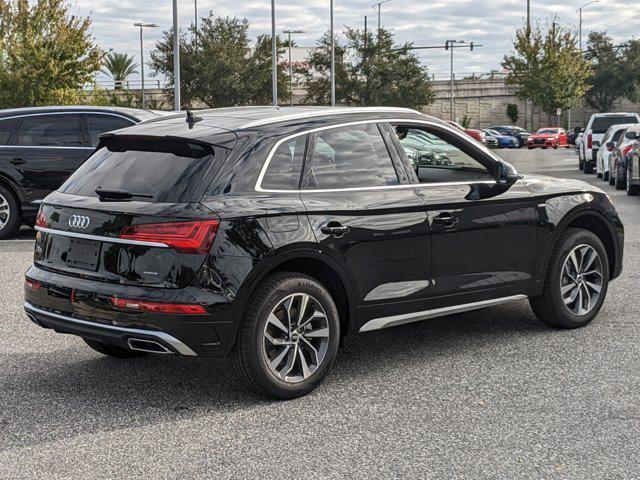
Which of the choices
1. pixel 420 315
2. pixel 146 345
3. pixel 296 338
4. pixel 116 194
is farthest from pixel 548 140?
pixel 146 345

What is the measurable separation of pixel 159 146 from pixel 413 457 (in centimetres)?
227

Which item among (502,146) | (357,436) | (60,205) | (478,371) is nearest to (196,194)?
(60,205)

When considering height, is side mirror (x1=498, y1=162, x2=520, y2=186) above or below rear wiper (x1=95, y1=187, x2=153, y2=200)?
above

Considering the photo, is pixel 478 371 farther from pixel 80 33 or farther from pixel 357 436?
pixel 80 33

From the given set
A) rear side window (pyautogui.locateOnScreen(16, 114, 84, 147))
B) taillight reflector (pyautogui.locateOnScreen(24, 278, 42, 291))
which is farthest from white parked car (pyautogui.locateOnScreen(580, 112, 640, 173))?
taillight reflector (pyautogui.locateOnScreen(24, 278, 42, 291))

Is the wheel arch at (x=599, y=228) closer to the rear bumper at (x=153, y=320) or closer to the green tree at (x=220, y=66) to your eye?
the rear bumper at (x=153, y=320)

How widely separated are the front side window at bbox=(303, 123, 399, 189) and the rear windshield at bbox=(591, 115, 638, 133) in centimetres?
2677

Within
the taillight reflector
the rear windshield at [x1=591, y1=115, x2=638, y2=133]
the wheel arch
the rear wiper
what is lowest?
the taillight reflector

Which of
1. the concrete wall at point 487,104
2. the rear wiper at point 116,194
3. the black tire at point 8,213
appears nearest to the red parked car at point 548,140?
the concrete wall at point 487,104

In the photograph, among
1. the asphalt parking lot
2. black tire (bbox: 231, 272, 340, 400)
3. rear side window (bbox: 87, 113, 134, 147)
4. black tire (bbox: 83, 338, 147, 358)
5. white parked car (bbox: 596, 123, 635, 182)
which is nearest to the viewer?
the asphalt parking lot

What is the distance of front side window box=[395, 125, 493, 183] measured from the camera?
6.54 metres

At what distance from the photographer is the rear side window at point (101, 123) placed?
1350cm

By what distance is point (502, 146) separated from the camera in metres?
66.2

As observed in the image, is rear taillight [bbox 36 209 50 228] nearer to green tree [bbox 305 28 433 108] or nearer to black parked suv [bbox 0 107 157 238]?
black parked suv [bbox 0 107 157 238]
